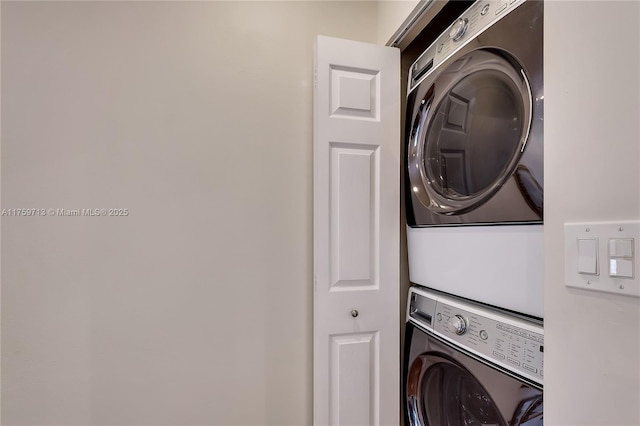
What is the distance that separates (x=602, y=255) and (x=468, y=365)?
0.58m

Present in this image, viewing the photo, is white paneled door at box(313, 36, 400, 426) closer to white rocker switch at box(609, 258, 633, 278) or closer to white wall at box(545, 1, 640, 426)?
white wall at box(545, 1, 640, 426)

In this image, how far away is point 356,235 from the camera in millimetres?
1272

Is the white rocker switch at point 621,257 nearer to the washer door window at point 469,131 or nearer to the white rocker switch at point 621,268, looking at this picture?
the white rocker switch at point 621,268

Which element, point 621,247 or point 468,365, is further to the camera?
point 468,365

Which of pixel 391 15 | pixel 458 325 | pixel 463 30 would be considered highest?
pixel 391 15

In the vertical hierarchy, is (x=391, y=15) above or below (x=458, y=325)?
above

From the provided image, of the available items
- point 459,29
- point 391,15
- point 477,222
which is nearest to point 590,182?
point 477,222

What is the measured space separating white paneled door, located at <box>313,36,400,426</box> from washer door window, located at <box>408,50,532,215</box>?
166mm

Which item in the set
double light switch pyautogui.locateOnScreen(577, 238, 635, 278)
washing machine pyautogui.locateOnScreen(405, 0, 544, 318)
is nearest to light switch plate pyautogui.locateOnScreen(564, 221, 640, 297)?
double light switch pyautogui.locateOnScreen(577, 238, 635, 278)

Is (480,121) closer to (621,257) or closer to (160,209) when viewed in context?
(621,257)

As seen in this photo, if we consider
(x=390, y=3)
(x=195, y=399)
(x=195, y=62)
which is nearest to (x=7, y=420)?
(x=195, y=399)

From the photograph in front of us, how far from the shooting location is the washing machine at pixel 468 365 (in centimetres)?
75

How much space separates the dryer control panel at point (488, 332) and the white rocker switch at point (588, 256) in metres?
0.30

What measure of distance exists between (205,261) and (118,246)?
0.32 meters
